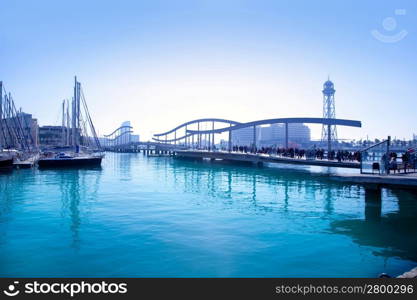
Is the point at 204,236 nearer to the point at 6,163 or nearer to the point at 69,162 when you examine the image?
the point at 6,163

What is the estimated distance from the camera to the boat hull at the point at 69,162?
50331 mm

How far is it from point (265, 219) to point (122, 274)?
949 centimetres

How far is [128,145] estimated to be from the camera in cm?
19212

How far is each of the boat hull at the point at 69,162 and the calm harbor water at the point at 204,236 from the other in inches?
1102

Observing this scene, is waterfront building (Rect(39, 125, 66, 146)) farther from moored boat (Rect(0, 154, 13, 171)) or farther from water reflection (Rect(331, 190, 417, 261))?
water reflection (Rect(331, 190, 417, 261))

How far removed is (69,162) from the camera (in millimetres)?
53594

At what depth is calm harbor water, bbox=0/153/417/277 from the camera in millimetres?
9852

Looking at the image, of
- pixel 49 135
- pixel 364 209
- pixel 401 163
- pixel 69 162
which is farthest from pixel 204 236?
pixel 49 135

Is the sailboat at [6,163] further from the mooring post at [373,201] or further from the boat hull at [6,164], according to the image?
the mooring post at [373,201]

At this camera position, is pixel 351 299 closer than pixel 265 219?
Yes

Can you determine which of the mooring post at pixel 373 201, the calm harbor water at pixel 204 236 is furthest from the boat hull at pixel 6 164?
the mooring post at pixel 373 201

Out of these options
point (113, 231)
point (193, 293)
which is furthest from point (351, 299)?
point (113, 231)

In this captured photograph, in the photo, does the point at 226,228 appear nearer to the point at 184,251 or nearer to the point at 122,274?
the point at 184,251

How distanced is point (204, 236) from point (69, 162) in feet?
154
